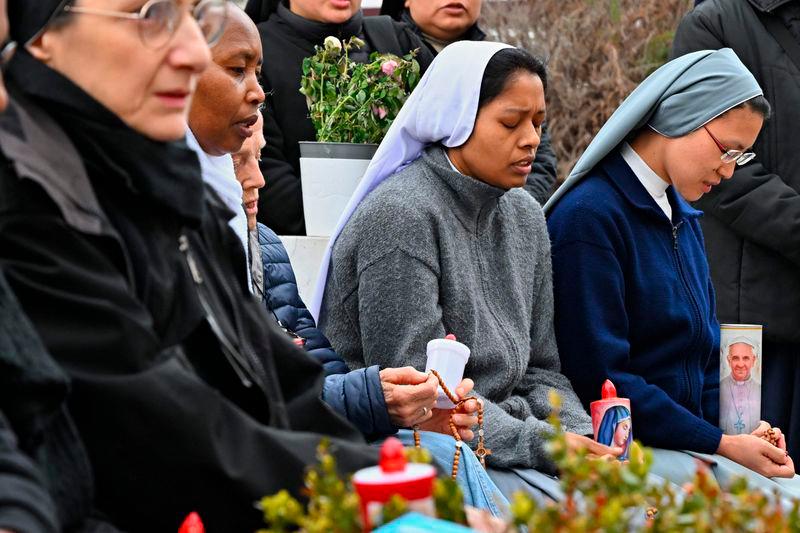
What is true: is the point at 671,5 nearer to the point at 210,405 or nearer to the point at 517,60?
the point at 517,60

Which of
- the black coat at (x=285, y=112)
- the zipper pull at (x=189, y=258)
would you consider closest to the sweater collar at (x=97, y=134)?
the zipper pull at (x=189, y=258)

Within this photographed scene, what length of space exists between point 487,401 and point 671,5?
32.9 ft

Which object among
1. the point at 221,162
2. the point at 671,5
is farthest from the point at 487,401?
the point at 671,5

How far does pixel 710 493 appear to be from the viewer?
5.74 feet

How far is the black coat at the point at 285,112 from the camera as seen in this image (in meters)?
5.23

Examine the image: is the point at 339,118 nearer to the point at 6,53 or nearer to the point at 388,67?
the point at 388,67

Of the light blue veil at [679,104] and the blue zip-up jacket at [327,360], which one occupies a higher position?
the light blue veil at [679,104]

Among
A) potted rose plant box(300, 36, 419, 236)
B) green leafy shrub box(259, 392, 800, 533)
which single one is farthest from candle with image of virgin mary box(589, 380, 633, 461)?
green leafy shrub box(259, 392, 800, 533)

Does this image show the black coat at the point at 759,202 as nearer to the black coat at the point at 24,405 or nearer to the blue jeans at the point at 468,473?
the blue jeans at the point at 468,473

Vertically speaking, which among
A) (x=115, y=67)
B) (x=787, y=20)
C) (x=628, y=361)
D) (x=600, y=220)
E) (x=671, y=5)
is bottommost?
(x=671, y=5)

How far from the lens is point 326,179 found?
5117 mm

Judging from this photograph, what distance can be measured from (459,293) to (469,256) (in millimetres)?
173

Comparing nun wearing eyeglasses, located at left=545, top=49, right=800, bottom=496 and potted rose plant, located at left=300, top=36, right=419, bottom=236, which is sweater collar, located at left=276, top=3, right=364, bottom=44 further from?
nun wearing eyeglasses, located at left=545, top=49, right=800, bottom=496

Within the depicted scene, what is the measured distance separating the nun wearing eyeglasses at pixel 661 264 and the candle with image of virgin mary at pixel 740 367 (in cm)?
11
